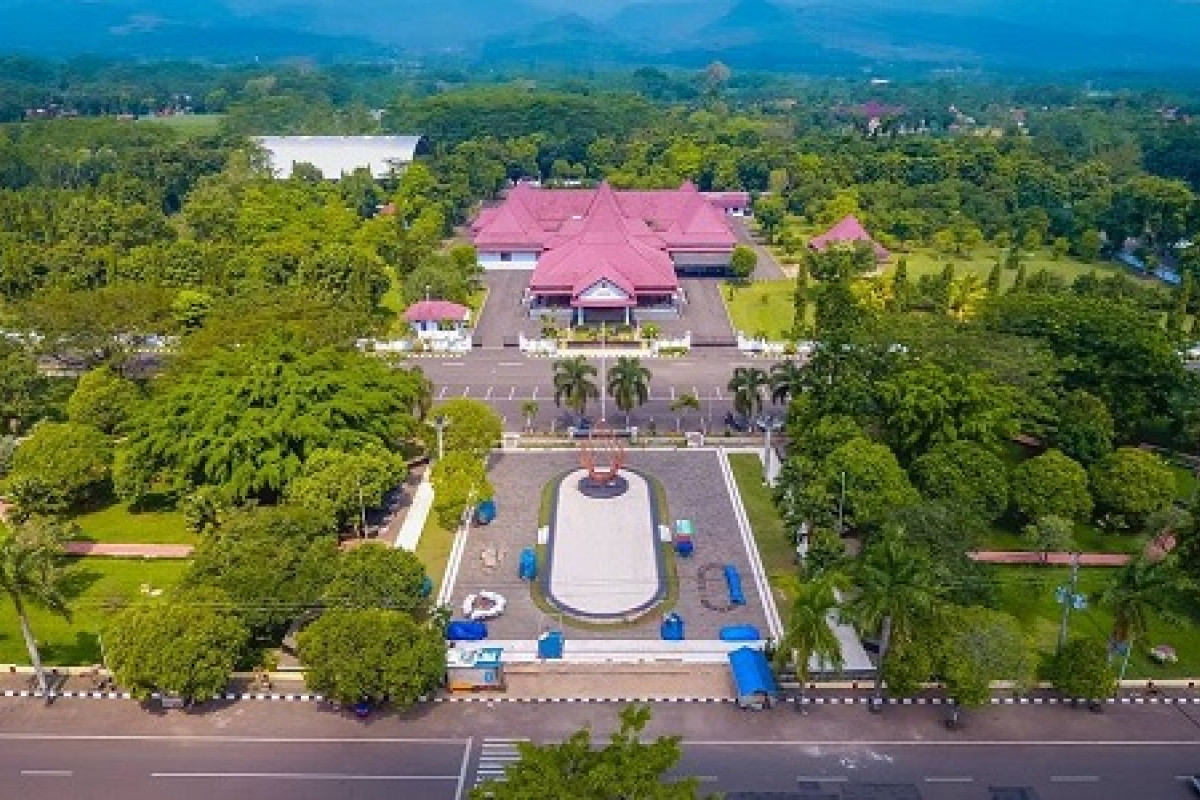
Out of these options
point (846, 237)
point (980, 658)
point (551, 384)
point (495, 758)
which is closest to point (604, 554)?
point (495, 758)

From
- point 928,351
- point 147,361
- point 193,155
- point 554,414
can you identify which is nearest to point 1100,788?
point 928,351

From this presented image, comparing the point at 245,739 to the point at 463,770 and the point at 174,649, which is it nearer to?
the point at 174,649

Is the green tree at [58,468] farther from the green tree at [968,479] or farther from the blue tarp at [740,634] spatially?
the green tree at [968,479]

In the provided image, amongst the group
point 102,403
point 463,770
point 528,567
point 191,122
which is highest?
point 191,122

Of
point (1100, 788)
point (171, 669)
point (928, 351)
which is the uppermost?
point (928, 351)

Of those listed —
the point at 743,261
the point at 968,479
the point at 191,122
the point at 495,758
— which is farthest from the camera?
the point at 191,122

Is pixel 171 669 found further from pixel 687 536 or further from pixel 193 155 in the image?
pixel 193 155

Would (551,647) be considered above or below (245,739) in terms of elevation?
above

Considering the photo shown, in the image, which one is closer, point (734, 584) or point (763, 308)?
point (734, 584)
